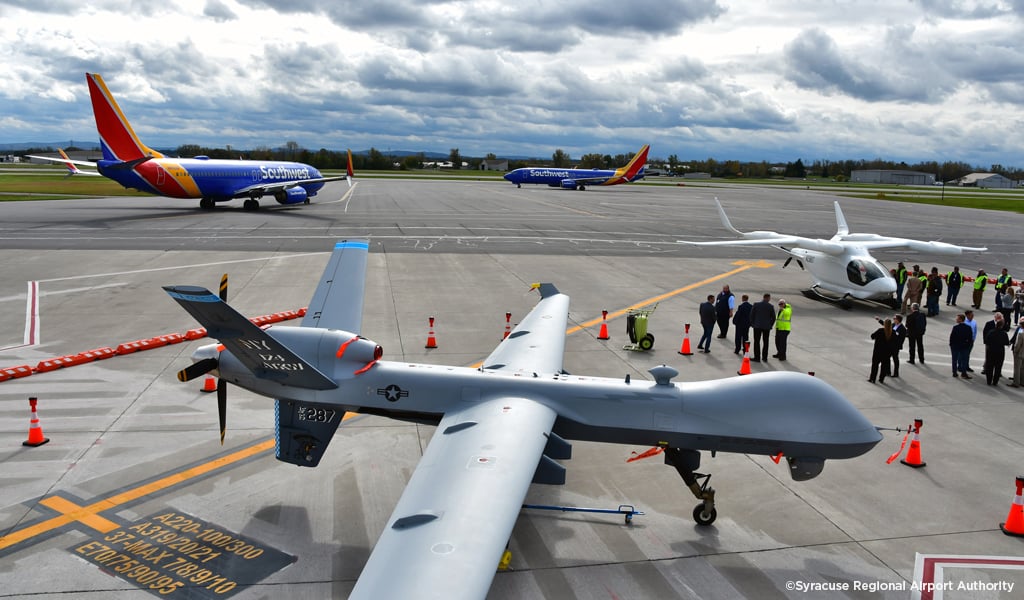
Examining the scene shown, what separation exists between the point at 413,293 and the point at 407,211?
1525 inches

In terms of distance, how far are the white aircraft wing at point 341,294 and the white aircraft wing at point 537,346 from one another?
2.72 m

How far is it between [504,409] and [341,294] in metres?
4.88

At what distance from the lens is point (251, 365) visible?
10.9m

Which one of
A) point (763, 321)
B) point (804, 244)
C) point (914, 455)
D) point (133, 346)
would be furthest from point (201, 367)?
point (804, 244)

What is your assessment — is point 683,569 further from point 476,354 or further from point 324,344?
point 476,354

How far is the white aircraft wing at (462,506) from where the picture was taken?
630 cm

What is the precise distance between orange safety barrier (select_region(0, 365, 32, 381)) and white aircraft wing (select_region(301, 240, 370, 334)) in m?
8.72

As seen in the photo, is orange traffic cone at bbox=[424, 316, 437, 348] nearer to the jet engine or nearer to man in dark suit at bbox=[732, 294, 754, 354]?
man in dark suit at bbox=[732, 294, 754, 354]

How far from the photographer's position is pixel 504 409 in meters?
10.2

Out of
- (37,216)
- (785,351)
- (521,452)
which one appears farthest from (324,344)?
(37,216)

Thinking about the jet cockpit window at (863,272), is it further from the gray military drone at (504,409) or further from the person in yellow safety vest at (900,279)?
the gray military drone at (504,409)

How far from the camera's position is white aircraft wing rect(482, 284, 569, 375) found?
12352mm

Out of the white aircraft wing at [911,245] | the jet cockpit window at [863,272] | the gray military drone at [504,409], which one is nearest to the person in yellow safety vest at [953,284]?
the white aircraft wing at [911,245]

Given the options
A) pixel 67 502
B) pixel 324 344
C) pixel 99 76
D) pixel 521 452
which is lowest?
pixel 67 502
